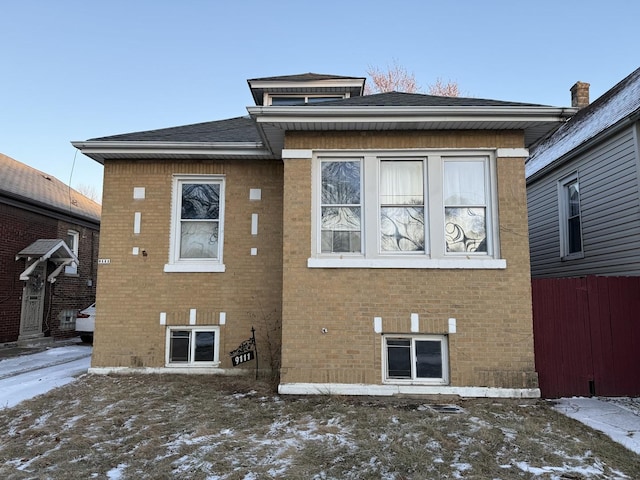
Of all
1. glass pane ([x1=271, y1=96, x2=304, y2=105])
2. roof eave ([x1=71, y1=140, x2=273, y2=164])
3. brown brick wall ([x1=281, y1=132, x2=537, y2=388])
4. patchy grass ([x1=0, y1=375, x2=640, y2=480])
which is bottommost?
patchy grass ([x1=0, y1=375, x2=640, y2=480])

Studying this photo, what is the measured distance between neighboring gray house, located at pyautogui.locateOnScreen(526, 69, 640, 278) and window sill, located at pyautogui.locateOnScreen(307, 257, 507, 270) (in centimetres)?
361

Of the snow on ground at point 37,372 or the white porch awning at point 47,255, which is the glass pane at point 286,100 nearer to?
the snow on ground at point 37,372

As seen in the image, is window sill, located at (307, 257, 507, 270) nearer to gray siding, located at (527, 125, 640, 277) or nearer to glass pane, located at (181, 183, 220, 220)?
glass pane, located at (181, 183, 220, 220)

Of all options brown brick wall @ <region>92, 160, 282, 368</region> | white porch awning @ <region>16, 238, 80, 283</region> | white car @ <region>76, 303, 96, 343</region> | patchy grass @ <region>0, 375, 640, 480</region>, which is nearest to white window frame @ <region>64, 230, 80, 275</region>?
white porch awning @ <region>16, 238, 80, 283</region>

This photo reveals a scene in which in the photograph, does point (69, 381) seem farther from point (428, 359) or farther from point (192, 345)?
point (428, 359)

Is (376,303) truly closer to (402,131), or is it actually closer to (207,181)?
(402,131)

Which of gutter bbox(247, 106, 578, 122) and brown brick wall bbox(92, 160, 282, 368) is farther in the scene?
brown brick wall bbox(92, 160, 282, 368)

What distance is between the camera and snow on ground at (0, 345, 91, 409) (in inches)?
249

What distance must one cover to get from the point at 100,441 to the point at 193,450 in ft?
3.46

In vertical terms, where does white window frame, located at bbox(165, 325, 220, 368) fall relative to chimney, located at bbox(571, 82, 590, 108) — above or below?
below

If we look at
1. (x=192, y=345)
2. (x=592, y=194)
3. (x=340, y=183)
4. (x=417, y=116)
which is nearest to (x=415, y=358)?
(x=340, y=183)

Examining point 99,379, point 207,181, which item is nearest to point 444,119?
point 207,181

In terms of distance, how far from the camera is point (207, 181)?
307 inches

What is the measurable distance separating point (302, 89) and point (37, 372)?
8374 mm
